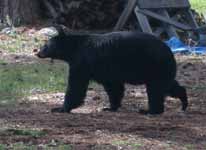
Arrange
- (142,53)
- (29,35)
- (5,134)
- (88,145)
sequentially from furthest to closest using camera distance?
(29,35), (142,53), (5,134), (88,145)

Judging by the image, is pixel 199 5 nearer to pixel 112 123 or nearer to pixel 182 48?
pixel 182 48

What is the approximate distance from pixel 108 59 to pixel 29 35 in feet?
26.6

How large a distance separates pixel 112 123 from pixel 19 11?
32.5ft

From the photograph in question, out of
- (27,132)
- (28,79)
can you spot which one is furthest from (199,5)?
(27,132)

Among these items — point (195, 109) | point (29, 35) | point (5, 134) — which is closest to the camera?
point (5, 134)

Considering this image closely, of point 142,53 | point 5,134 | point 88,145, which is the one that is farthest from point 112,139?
point 142,53

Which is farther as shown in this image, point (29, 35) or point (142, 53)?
point (29, 35)

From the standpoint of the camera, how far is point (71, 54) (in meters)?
9.16

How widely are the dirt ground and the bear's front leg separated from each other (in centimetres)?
14

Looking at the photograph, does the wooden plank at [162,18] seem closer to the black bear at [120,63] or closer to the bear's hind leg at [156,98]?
the black bear at [120,63]

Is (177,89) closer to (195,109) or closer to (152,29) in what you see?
(195,109)

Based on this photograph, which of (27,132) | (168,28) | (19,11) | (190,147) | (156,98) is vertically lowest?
Answer: (190,147)

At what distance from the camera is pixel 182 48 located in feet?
50.4

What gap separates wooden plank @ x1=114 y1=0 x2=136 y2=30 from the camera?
55.3 feet
